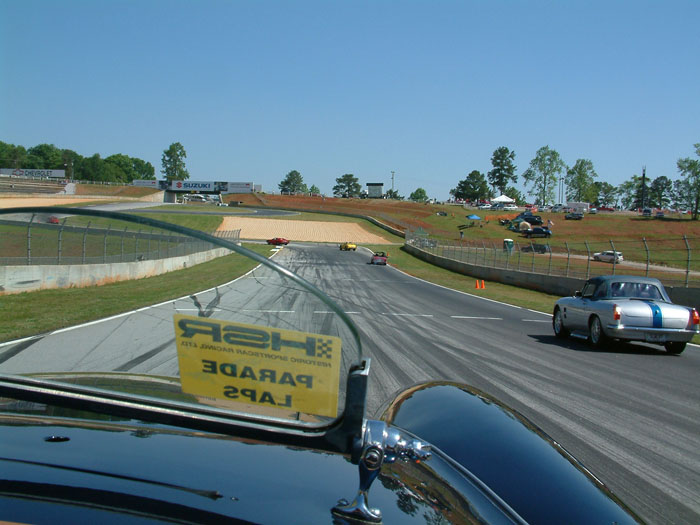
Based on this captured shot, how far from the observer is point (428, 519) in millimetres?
1555

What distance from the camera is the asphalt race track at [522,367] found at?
174 cm

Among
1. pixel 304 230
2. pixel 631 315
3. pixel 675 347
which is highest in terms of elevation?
pixel 631 315

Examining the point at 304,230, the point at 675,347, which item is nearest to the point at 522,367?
the point at 675,347

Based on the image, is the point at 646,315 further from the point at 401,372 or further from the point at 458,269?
the point at 458,269

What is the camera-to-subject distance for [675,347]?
37.7 feet

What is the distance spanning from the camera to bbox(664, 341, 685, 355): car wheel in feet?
37.4

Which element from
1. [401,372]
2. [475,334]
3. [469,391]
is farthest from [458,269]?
[469,391]

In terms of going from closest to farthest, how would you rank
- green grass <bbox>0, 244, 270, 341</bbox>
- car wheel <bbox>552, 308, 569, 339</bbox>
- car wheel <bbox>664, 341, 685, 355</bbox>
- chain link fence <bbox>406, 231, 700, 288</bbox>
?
green grass <bbox>0, 244, 270, 341</bbox> → car wheel <bbox>664, 341, 685, 355</bbox> → car wheel <bbox>552, 308, 569, 339</bbox> → chain link fence <bbox>406, 231, 700, 288</bbox>

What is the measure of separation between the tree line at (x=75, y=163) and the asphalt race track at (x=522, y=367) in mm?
116608

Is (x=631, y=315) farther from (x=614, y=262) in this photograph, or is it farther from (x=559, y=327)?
(x=614, y=262)

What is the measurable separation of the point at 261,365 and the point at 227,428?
0.59ft

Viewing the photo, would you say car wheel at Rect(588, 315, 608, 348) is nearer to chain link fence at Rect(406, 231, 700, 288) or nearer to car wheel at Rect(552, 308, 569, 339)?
car wheel at Rect(552, 308, 569, 339)

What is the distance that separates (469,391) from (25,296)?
2075 millimetres

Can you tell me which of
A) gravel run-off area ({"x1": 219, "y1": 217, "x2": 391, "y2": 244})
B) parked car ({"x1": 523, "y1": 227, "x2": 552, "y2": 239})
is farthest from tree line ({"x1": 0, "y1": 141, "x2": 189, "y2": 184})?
parked car ({"x1": 523, "y1": 227, "x2": 552, "y2": 239})
